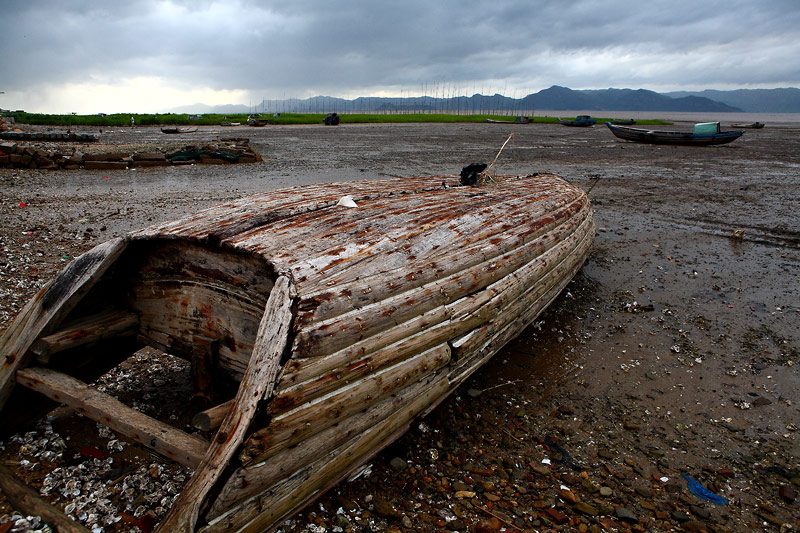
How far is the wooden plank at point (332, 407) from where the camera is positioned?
200cm

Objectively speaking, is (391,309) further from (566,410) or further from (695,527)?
(695,527)

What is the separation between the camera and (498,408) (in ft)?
11.7

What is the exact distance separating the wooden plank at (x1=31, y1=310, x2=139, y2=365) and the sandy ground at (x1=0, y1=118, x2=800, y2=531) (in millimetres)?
686

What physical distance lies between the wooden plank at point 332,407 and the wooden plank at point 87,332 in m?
1.58

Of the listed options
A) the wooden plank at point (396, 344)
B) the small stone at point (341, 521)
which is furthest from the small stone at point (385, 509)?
the wooden plank at point (396, 344)

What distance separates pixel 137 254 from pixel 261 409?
1723 millimetres

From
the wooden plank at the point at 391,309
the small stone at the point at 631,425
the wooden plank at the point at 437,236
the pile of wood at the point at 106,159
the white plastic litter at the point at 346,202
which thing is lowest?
the small stone at the point at 631,425

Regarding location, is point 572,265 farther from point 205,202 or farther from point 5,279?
point 205,202

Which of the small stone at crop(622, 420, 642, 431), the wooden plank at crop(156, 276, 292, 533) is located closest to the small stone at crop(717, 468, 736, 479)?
the small stone at crop(622, 420, 642, 431)

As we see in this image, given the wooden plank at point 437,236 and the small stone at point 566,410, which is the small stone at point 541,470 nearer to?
the small stone at point 566,410

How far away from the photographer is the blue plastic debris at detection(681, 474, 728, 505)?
9.10 ft

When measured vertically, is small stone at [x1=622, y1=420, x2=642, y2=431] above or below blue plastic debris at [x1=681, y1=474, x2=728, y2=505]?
above

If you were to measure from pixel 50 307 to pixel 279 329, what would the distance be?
1.63 metres

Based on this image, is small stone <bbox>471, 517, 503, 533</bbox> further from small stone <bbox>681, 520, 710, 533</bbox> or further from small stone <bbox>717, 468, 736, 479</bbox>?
small stone <bbox>717, 468, 736, 479</bbox>
